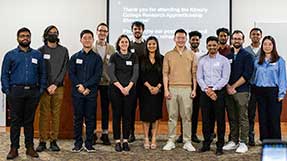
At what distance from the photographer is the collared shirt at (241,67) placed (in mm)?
4844

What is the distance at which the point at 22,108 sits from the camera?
4422mm

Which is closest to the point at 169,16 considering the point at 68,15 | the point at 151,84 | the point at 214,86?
the point at 68,15

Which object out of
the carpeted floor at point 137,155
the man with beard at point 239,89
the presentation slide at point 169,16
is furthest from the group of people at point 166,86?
the presentation slide at point 169,16

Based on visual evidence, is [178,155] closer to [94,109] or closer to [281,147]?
[94,109]

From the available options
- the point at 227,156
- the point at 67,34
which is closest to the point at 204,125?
the point at 227,156

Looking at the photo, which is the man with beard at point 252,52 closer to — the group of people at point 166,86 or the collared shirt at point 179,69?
the group of people at point 166,86

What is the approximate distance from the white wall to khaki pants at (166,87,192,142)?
10.4ft

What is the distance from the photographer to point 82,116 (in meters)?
4.91

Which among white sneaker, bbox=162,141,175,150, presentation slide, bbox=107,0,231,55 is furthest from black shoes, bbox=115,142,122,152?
presentation slide, bbox=107,0,231,55

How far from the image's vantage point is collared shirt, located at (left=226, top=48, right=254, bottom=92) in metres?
4.84

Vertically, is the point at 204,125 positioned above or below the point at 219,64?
below

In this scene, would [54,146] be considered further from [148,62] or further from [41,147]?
[148,62]

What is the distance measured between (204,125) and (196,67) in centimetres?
72

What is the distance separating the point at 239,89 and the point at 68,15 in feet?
13.3
